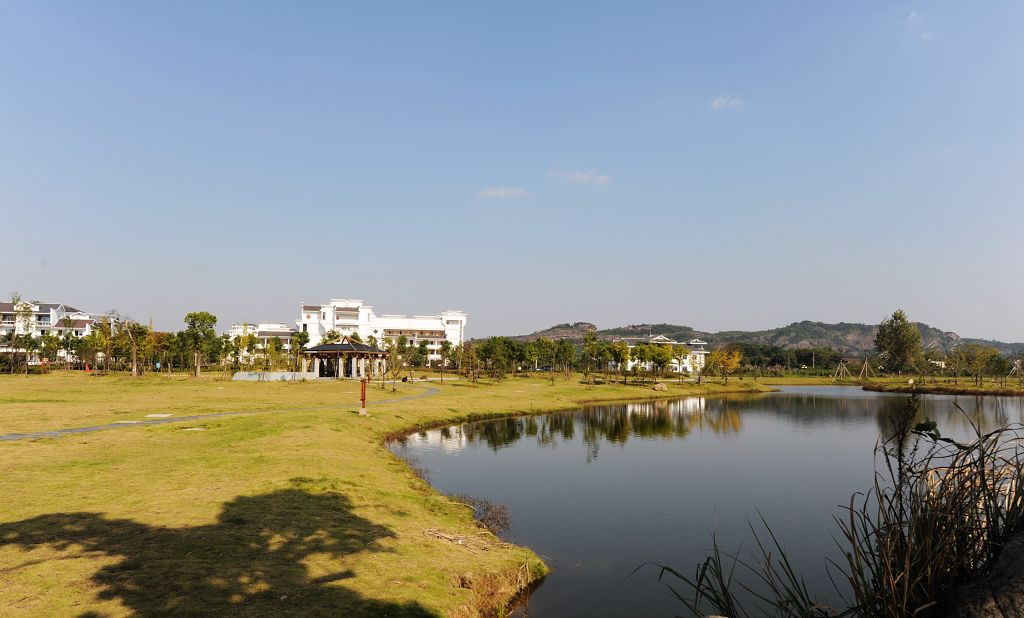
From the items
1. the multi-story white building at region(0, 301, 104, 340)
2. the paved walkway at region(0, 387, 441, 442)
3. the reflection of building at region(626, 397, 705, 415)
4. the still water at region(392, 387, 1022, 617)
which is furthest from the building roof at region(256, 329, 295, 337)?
the paved walkway at region(0, 387, 441, 442)

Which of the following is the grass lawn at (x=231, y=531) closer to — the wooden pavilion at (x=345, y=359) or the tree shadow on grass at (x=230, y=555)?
the tree shadow on grass at (x=230, y=555)

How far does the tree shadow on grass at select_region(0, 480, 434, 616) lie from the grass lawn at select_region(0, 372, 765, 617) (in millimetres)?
39

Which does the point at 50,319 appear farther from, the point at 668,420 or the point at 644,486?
the point at 644,486

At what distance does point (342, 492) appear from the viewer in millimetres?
18922

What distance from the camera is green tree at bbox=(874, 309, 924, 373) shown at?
152500mm

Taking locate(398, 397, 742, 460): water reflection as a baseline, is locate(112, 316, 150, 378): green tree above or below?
above

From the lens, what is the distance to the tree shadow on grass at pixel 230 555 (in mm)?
10258

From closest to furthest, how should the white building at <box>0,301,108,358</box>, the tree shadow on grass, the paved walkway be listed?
the tree shadow on grass, the paved walkway, the white building at <box>0,301,108,358</box>

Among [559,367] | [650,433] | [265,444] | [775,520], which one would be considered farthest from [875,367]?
[265,444]

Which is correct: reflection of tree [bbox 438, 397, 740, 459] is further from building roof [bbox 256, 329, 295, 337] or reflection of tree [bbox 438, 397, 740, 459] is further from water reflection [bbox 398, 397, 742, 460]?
building roof [bbox 256, 329, 295, 337]

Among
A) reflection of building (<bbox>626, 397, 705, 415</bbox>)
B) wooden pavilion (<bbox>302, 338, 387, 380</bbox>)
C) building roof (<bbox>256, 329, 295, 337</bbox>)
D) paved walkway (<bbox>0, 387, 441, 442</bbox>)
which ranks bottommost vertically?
reflection of building (<bbox>626, 397, 705, 415</bbox>)

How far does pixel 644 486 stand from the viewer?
28500mm

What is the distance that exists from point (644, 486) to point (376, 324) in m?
147

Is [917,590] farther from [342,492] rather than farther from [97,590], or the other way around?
[342,492]
